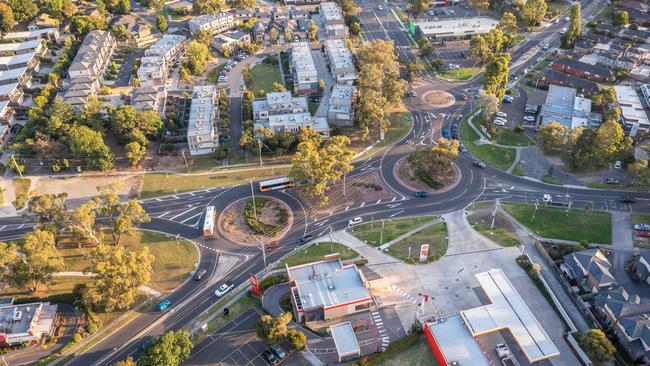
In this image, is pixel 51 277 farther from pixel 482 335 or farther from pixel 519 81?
pixel 519 81

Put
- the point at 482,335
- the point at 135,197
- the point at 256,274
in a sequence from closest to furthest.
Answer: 1. the point at 482,335
2. the point at 256,274
3. the point at 135,197

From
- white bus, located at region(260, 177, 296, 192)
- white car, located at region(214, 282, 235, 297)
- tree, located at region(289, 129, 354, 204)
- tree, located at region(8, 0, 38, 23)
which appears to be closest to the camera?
white car, located at region(214, 282, 235, 297)

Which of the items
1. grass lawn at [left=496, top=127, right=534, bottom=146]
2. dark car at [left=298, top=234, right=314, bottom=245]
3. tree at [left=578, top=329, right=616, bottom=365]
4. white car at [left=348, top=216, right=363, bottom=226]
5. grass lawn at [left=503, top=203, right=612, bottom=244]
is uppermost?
tree at [left=578, top=329, right=616, bottom=365]

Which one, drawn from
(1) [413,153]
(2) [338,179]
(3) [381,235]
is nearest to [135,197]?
(2) [338,179]

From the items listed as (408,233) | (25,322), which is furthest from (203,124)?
(25,322)

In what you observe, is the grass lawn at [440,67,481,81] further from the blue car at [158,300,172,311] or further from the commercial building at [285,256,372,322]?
the blue car at [158,300,172,311]

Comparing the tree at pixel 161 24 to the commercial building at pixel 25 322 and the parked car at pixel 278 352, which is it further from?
the parked car at pixel 278 352

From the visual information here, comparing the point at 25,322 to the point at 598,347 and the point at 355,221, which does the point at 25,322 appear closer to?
the point at 355,221

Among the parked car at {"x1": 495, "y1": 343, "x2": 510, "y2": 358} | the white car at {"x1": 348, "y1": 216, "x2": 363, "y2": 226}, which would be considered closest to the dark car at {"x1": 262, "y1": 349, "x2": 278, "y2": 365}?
the white car at {"x1": 348, "y1": 216, "x2": 363, "y2": 226}

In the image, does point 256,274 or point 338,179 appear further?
point 338,179
